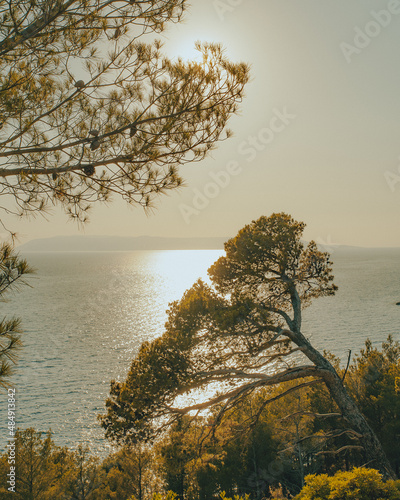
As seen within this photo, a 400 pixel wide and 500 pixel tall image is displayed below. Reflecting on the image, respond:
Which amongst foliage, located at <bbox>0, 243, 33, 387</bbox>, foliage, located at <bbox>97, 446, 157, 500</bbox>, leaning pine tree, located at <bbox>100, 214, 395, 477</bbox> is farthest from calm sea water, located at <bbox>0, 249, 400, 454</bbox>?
foliage, located at <bbox>97, 446, 157, 500</bbox>

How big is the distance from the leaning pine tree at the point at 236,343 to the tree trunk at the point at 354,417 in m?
0.02

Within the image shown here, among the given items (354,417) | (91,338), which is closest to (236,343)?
(354,417)

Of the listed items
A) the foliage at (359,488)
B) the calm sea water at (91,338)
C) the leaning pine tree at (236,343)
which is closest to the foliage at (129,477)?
the calm sea water at (91,338)

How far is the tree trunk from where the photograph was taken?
25.6 feet

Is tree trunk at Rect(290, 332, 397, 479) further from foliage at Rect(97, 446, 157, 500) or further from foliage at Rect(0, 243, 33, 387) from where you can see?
foliage at Rect(97, 446, 157, 500)

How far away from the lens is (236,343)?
8.10 m

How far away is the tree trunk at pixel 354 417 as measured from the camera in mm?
7801

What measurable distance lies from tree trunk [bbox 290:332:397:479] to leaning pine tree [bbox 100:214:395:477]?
21 millimetres

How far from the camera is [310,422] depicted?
56.0ft

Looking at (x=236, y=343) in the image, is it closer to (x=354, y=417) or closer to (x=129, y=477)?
(x=354, y=417)

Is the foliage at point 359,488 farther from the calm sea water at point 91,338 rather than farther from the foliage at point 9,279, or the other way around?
the calm sea water at point 91,338

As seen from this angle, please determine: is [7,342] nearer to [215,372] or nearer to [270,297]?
[215,372]

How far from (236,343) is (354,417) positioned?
10.4 feet

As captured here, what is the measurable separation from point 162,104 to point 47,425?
2552 cm
